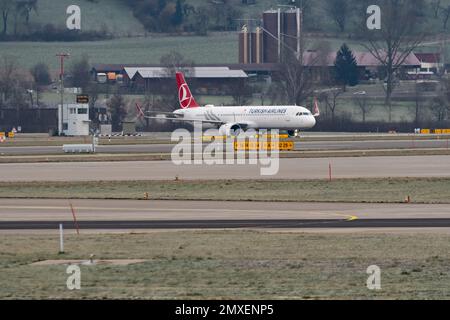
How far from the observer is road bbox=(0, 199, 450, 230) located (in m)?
49.3

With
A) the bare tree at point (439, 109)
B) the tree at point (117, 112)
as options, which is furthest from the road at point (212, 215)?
the bare tree at point (439, 109)

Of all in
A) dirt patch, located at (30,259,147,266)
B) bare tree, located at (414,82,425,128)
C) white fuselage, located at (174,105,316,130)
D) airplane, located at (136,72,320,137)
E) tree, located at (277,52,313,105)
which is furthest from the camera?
tree, located at (277,52,313,105)

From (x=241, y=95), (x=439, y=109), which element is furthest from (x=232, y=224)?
(x=241, y=95)

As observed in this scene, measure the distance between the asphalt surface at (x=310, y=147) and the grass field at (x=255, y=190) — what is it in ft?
125

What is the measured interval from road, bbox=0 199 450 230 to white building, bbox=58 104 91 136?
92.1m

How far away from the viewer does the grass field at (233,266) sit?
102 ft

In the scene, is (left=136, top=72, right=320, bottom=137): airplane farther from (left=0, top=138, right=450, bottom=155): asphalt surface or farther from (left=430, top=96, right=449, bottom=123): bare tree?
(left=430, top=96, right=449, bottom=123): bare tree

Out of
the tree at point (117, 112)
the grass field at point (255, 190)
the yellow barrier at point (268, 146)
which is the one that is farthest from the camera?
the tree at point (117, 112)

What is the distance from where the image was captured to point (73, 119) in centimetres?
15438

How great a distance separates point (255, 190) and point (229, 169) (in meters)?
16.1

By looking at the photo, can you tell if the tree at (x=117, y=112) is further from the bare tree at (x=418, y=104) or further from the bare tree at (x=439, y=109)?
the bare tree at (x=439, y=109)

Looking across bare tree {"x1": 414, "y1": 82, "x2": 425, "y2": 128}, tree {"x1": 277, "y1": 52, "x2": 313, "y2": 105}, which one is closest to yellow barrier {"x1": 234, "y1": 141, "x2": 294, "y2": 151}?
bare tree {"x1": 414, "y1": 82, "x2": 425, "y2": 128}

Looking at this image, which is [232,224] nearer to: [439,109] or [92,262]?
[92,262]
